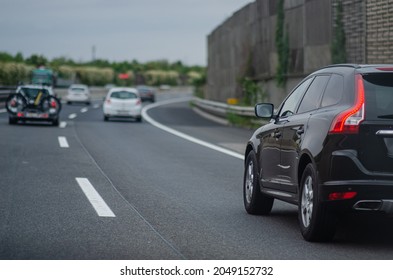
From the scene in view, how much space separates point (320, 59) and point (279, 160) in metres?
20.7

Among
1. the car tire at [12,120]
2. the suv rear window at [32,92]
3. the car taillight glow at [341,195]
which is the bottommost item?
the car tire at [12,120]

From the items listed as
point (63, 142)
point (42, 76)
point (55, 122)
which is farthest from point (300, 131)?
point (42, 76)

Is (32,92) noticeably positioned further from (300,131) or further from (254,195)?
(300,131)

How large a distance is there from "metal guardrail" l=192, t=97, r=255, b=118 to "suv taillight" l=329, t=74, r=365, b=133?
23575mm

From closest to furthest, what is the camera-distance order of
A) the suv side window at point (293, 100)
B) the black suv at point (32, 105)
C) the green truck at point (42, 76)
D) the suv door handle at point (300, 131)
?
the suv door handle at point (300, 131) < the suv side window at point (293, 100) < the black suv at point (32, 105) < the green truck at point (42, 76)

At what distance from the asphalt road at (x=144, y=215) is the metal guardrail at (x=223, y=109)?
1230 centimetres

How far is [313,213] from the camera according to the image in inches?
364

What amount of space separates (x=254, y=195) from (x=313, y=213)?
2341 mm

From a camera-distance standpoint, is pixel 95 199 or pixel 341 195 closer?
pixel 341 195

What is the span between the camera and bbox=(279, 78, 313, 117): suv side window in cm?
1074

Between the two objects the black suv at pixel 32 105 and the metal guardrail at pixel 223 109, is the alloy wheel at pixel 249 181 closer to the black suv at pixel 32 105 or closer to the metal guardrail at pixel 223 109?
the metal guardrail at pixel 223 109

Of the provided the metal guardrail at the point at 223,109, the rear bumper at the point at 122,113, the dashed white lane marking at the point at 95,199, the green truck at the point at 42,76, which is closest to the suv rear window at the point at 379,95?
the dashed white lane marking at the point at 95,199

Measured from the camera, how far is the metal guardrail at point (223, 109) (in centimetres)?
3388

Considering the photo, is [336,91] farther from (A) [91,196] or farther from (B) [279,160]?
(A) [91,196]
